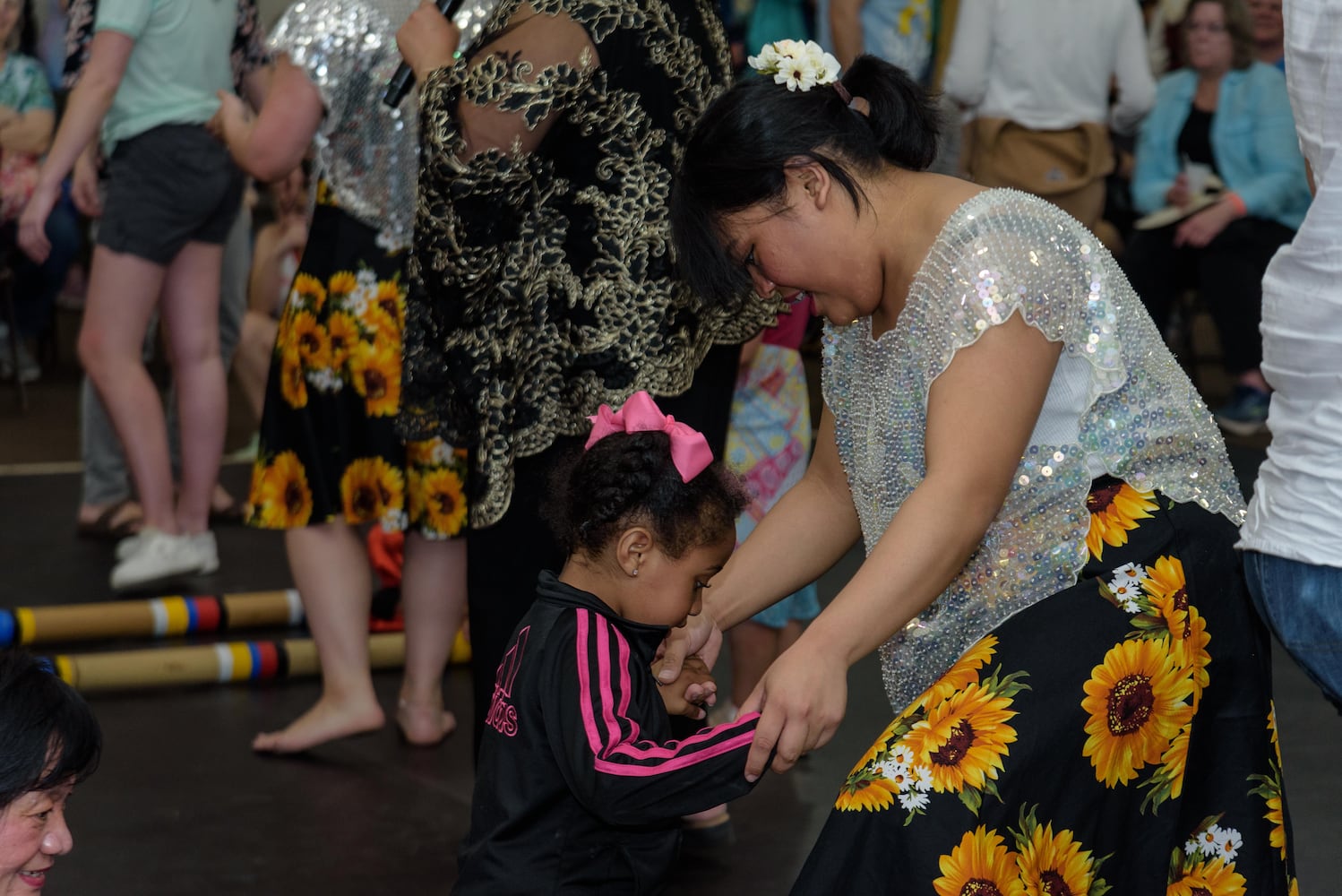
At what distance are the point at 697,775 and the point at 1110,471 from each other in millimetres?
536

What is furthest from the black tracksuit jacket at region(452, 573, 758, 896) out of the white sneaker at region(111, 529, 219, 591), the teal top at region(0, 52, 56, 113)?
the teal top at region(0, 52, 56, 113)

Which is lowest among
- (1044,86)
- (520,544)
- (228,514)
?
(228,514)

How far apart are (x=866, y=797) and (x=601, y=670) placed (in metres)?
0.32

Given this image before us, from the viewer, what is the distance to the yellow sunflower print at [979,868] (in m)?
1.63

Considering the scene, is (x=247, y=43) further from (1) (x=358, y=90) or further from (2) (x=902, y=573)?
(2) (x=902, y=573)

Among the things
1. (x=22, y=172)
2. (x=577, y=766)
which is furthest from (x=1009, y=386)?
(x=22, y=172)

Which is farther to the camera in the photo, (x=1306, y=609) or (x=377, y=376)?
(x=377, y=376)

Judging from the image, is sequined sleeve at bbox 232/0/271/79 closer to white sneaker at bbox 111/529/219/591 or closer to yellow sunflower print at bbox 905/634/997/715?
white sneaker at bbox 111/529/219/591

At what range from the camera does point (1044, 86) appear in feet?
17.8

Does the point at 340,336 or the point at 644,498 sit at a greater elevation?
the point at 644,498

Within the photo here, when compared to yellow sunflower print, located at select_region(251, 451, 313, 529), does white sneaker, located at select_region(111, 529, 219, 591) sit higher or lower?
lower

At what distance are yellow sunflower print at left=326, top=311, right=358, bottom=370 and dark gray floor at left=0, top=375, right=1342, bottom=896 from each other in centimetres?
82

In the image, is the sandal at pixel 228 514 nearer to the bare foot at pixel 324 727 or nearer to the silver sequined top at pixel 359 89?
the bare foot at pixel 324 727

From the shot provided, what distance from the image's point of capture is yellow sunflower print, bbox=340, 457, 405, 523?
3314mm
